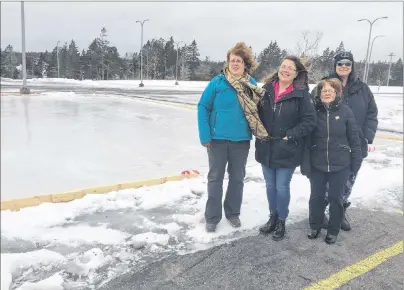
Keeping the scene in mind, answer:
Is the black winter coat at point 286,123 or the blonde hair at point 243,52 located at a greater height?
the blonde hair at point 243,52

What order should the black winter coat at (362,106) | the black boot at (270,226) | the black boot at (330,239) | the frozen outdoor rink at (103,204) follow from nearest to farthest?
the frozen outdoor rink at (103,204) → the black boot at (330,239) → the black boot at (270,226) → the black winter coat at (362,106)

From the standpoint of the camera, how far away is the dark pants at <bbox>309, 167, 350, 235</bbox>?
12.4 feet

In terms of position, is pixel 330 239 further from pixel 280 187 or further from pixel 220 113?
pixel 220 113

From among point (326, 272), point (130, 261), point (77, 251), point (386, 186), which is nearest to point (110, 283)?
point (130, 261)

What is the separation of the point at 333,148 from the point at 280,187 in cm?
65

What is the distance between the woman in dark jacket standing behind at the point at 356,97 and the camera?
399cm

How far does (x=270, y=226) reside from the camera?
12.9 feet

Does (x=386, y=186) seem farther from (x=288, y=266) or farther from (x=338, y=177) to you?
(x=288, y=266)

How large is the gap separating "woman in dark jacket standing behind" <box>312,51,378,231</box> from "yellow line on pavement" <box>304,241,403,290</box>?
56 centimetres

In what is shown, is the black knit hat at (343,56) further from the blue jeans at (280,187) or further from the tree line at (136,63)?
the tree line at (136,63)

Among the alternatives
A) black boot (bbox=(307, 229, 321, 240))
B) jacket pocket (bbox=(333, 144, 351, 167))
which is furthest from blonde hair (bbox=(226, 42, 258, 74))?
black boot (bbox=(307, 229, 321, 240))

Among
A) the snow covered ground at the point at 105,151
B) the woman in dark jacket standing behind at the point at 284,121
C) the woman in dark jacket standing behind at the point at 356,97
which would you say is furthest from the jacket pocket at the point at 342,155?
the snow covered ground at the point at 105,151

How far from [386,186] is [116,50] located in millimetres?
72589

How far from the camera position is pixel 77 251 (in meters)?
3.28
